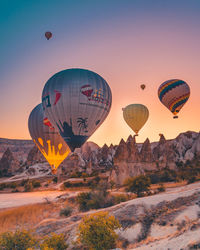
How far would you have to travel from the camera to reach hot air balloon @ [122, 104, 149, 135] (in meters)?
56.4

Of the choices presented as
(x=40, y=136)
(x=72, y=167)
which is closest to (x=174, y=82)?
(x=40, y=136)

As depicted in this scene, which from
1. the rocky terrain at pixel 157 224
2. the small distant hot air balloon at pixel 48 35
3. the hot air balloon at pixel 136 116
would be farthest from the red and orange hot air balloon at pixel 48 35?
the hot air balloon at pixel 136 116

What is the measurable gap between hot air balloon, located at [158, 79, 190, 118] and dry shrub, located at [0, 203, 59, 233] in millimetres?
32822

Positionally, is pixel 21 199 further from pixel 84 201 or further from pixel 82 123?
pixel 82 123

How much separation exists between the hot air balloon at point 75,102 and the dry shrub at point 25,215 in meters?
9.21

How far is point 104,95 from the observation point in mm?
26453

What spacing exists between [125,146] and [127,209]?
41.1 m

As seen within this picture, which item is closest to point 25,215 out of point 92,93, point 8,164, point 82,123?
point 82,123

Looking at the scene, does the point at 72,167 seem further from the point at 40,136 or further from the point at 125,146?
the point at 40,136

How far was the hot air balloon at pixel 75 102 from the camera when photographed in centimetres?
2473

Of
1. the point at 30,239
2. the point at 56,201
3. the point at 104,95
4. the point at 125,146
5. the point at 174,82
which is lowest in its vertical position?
the point at 56,201

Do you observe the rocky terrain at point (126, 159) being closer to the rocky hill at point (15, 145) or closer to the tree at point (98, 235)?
the tree at point (98, 235)

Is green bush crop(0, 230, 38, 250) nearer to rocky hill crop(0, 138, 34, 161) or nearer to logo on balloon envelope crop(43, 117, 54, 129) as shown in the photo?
logo on balloon envelope crop(43, 117, 54, 129)

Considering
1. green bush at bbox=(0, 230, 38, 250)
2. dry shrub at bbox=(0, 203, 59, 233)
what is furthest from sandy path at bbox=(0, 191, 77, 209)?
green bush at bbox=(0, 230, 38, 250)
